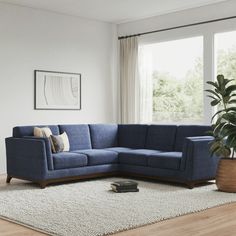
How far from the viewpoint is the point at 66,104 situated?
8.16 metres

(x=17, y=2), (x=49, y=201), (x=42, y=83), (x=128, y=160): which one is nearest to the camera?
(x=49, y=201)

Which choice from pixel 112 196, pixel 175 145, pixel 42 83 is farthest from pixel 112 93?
pixel 112 196

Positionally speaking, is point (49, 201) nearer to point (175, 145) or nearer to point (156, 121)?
point (175, 145)

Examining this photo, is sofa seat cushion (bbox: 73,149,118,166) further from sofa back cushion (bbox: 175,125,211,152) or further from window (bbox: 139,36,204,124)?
window (bbox: 139,36,204,124)

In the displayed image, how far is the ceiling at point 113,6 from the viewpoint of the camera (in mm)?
7316

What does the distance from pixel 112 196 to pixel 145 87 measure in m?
3.73

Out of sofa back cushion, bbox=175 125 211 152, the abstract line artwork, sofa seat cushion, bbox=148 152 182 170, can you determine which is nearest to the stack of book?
sofa seat cushion, bbox=148 152 182 170

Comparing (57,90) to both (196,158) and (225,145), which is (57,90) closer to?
(196,158)

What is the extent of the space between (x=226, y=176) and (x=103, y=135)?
2.47 m

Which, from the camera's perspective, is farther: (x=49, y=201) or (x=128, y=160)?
(x=128, y=160)

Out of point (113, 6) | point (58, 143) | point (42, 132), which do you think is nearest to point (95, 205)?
point (58, 143)

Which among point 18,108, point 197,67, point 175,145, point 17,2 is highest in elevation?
point 17,2

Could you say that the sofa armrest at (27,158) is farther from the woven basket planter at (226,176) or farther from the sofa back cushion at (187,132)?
the woven basket planter at (226,176)

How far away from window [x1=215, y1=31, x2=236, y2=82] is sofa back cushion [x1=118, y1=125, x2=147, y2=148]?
64.8 inches
